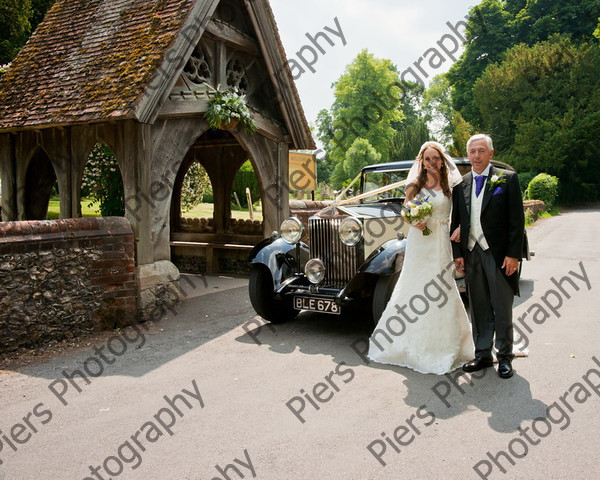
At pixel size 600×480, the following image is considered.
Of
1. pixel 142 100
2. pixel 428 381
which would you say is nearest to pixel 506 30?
pixel 142 100

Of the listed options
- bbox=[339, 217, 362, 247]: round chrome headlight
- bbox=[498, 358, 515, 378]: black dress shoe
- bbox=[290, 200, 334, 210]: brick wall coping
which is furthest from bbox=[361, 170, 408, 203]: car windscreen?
bbox=[290, 200, 334, 210]: brick wall coping

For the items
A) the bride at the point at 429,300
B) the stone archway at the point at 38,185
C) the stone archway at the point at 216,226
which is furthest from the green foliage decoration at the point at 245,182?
the bride at the point at 429,300

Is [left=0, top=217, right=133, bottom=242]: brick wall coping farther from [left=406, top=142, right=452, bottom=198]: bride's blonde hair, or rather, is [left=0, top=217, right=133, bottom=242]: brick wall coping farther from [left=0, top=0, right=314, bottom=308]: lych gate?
[left=406, top=142, right=452, bottom=198]: bride's blonde hair

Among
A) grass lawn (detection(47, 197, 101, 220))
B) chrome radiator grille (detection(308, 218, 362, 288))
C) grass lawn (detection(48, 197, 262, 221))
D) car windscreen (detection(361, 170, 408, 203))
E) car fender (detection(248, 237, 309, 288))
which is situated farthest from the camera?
grass lawn (detection(48, 197, 262, 221))

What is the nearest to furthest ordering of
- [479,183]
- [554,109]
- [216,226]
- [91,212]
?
1. [479,183]
2. [216,226]
3. [91,212]
4. [554,109]

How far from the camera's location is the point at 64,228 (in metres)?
5.96

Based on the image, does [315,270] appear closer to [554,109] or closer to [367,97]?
[554,109]

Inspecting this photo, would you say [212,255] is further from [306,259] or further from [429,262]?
[429,262]

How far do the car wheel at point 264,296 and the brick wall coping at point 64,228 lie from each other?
170 centimetres

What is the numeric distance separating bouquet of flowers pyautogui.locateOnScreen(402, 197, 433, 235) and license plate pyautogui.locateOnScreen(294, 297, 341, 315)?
1.40m

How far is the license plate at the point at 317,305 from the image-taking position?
5926mm

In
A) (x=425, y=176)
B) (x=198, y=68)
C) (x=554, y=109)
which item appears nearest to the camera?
(x=425, y=176)

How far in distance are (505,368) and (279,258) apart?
10.3 ft

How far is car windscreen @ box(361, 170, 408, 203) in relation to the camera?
7.48 meters
